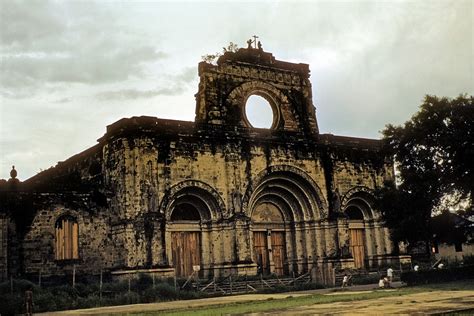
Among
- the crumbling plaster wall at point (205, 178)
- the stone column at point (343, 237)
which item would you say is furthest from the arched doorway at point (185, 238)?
the stone column at point (343, 237)

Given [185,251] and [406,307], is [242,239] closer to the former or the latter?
[185,251]

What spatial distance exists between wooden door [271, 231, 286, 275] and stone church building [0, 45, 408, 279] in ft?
0.22

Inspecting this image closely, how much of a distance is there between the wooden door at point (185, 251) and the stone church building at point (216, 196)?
0.06 m

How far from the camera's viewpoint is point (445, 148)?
2389 cm

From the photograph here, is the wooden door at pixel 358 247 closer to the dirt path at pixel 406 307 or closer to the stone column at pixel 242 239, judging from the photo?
the stone column at pixel 242 239

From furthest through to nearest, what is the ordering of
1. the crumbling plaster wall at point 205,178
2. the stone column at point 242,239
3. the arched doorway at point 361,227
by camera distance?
the arched doorway at point 361,227, the stone column at point 242,239, the crumbling plaster wall at point 205,178

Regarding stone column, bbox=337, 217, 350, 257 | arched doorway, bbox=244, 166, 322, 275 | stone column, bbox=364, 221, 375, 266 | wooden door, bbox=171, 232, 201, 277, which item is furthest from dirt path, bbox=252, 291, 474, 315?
stone column, bbox=364, 221, 375, 266

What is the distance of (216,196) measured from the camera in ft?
94.1

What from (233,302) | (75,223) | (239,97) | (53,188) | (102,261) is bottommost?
(233,302)

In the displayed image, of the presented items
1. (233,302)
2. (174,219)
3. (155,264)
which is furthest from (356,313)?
(174,219)

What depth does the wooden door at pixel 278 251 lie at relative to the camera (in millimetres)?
31906

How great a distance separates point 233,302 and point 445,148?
1096cm

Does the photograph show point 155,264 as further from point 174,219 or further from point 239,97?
point 239,97

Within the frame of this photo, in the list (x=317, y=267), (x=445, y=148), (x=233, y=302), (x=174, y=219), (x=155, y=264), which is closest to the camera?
(x=233, y=302)
